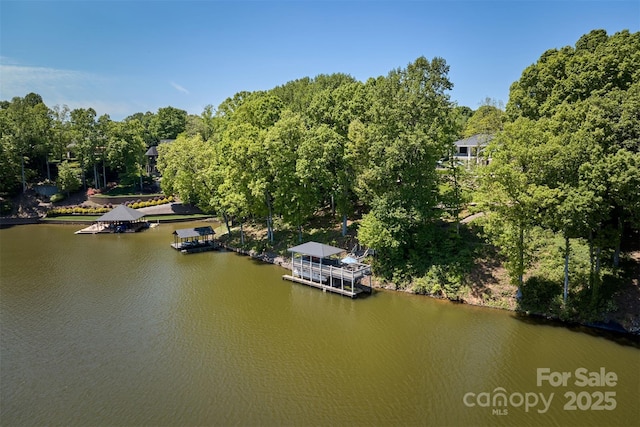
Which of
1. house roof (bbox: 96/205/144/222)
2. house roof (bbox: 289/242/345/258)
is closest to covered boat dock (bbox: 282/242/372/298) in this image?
house roof (bbox: 289/242/345/258)

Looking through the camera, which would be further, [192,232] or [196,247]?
[196,247]

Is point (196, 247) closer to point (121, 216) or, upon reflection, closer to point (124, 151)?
point (121, 216)

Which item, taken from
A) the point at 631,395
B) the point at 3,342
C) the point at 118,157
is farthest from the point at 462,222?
the point at 118,157

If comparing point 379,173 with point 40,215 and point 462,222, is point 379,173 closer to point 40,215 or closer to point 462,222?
point 462,222

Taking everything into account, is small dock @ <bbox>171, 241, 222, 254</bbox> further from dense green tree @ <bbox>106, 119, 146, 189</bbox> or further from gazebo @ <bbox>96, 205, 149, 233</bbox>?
dense green tree @ <bbox>106, 119, 146, 189</bbox>

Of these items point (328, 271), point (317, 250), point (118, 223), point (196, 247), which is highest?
point (118, 223)

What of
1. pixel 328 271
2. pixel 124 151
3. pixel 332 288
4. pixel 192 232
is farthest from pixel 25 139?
pixel 332 288

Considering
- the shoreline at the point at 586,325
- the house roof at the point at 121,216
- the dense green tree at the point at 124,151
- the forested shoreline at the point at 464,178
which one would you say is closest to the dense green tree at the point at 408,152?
the forested shoreline at the point at 464,178
